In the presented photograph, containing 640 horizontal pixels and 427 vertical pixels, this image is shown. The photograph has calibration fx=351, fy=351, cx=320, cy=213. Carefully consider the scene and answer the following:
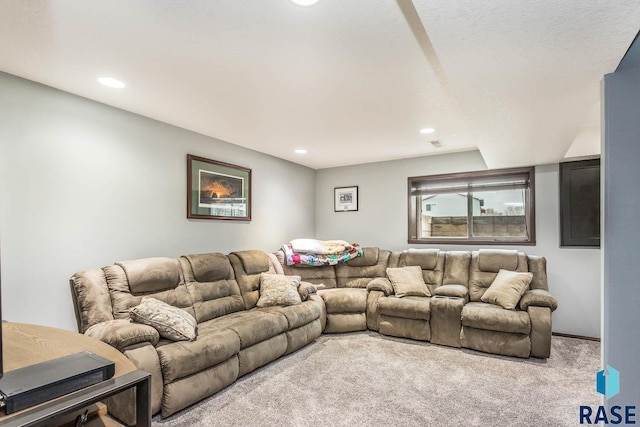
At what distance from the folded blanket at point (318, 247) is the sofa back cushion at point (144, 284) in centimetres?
191

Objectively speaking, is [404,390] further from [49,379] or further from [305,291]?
[49,379]

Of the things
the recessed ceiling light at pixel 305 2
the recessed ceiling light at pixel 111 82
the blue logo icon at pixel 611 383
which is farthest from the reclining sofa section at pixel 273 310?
the recessed ceiling light at pixel 305 2

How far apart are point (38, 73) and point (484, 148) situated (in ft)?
12.7

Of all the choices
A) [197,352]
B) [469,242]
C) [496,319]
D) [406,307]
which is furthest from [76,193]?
[469,242]

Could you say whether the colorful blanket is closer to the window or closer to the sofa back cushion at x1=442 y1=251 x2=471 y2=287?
the window

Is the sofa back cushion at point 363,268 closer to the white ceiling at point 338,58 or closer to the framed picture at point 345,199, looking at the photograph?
the framed picture at point 345,199

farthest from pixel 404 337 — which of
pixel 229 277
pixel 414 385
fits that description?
pixel 229 277

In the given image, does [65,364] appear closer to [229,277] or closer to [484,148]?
[229,277]

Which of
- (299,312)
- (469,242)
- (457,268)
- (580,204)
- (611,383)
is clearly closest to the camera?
(611,383)

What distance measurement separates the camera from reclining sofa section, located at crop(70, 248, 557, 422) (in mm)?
2455

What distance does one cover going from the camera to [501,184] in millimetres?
4715

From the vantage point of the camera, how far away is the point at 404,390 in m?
2.80

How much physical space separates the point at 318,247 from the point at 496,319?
239 cm

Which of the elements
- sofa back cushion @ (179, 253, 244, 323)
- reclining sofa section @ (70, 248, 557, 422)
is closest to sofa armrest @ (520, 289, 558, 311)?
reclining sofa section @ (70, 248, 557, 422)
